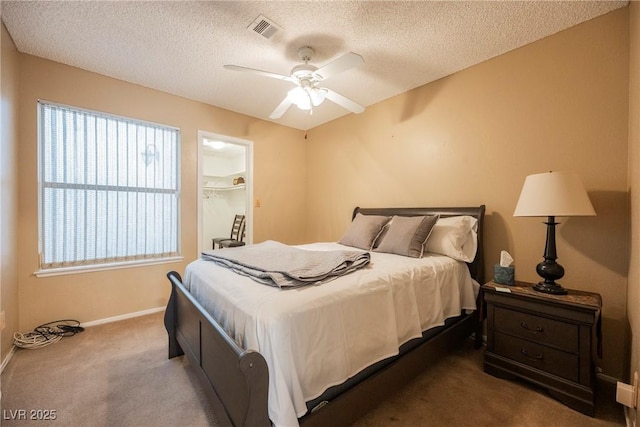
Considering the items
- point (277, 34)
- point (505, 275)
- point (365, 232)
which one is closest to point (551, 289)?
point (505, 275)

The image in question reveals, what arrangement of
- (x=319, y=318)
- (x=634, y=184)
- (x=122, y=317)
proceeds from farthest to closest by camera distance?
(x=122, y=317)
(x=634, y=184)
(x=319, y=318)

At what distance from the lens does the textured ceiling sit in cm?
183

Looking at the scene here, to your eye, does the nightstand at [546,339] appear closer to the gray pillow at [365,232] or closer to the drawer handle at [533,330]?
the drawer handle at [533,330]

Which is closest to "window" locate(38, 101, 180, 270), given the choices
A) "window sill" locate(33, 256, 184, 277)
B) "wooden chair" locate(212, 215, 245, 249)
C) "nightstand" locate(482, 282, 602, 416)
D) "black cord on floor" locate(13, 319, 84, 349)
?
"window sill" locate(33, 256, 184, 277)

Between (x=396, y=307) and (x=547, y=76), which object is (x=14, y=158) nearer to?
(x=396, y=307)

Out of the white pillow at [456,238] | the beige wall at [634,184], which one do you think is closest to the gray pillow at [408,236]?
the white pillow at [456,238]

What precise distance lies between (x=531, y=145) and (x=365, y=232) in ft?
5.30

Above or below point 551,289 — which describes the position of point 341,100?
above

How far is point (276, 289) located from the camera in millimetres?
1342

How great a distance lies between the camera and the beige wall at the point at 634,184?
55.4 inches

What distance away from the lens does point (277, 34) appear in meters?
2.08

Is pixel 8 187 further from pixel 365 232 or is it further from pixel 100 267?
pixel 365 232

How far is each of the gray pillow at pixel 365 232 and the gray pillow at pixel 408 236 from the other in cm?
17

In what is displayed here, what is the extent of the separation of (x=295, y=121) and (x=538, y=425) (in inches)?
161
